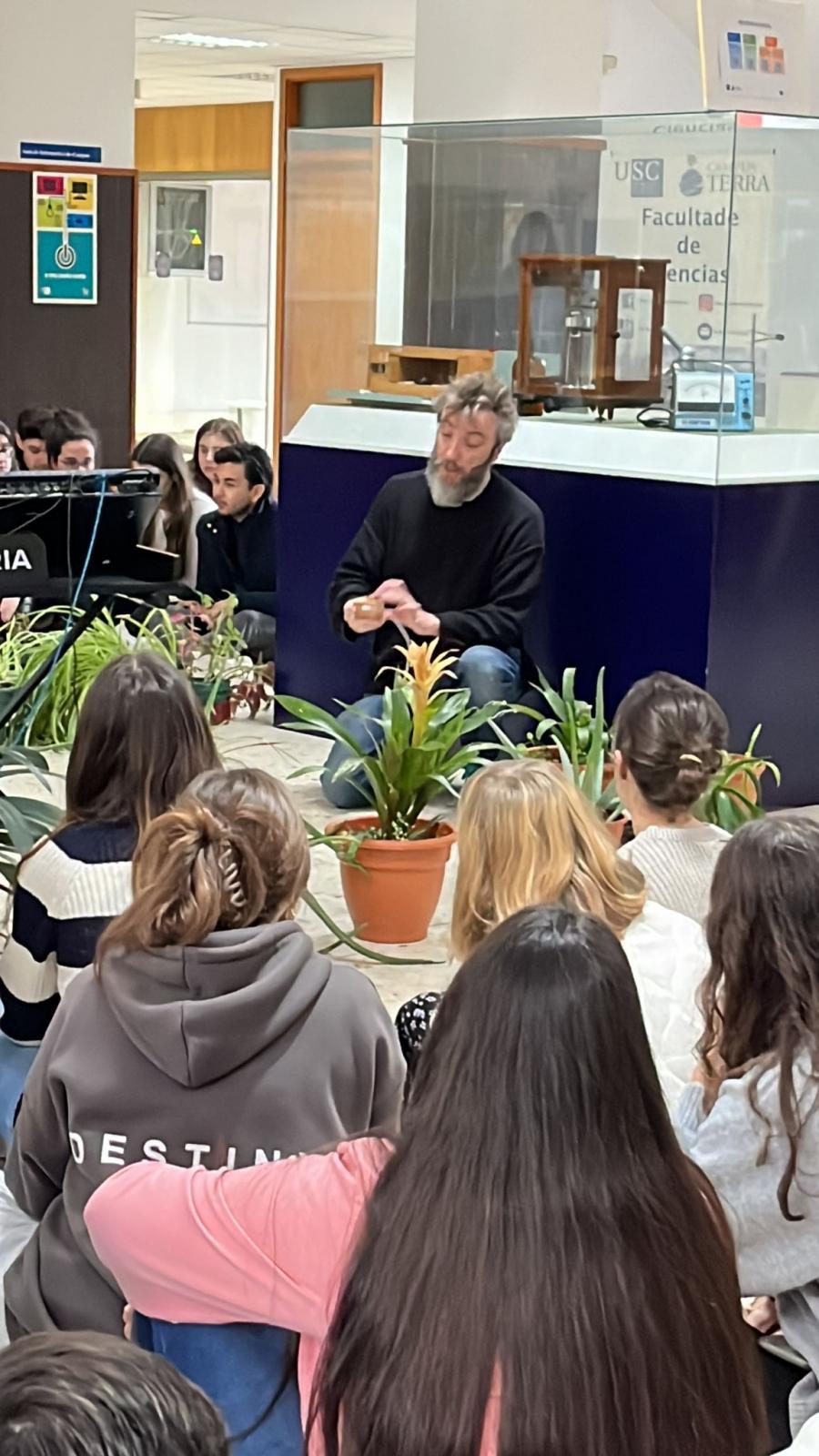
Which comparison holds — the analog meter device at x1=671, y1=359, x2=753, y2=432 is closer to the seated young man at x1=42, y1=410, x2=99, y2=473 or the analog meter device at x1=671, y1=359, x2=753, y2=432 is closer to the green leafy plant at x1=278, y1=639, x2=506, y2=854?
the green leafy plant at x1=278, y1=639, x2=506, y2=854

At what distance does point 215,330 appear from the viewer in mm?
11133

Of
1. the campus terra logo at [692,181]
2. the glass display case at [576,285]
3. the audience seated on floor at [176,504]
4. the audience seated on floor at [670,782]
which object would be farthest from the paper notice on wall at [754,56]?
the audience seated on floor at [670,782]

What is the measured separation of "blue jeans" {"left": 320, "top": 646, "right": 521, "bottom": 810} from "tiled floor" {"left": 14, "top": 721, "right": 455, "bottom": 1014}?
66mm

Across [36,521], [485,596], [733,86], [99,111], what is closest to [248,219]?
[99,111]

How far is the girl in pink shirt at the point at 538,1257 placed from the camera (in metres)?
1.22

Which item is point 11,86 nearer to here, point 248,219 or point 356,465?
point 356,465

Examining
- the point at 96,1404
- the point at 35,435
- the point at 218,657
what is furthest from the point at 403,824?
the point at 96,1404

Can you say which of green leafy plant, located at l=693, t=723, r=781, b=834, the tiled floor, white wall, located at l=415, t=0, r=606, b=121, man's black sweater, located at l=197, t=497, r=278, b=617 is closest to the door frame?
white wall, located at l=415, t=0, r=606, b=121

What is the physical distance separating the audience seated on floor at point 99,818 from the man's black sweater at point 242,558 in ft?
11.0

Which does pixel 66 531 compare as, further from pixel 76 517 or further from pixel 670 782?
pixel 670 782

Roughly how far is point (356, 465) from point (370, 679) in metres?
0.63

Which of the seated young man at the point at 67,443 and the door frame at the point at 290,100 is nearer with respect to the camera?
the seated young man at the point at 67,443

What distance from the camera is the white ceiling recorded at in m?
8.28

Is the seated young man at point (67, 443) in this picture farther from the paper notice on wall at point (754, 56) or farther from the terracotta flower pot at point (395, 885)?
the terracotta flower pot at point (395, 885)
